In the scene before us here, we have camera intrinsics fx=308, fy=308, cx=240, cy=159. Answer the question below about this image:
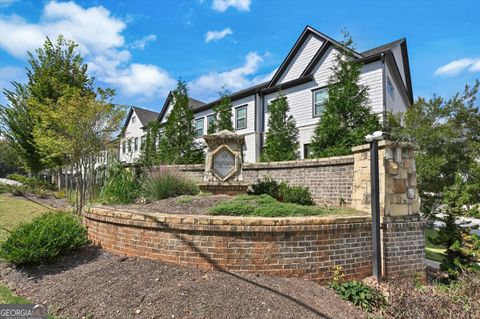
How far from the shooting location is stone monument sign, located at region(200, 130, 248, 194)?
9.05 m

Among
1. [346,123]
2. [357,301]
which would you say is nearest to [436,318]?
[357,301]

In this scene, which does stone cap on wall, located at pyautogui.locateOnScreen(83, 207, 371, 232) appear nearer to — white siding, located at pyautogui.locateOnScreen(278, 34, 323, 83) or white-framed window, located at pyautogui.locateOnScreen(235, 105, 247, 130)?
white siding, located at pyautogui.locateOnScreen(278, 34, 323, 83)

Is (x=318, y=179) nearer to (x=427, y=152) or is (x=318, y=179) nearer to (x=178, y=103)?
(x=427, y=152)

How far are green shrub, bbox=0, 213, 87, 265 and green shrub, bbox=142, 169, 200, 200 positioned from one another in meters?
2.66

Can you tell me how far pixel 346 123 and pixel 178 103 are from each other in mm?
11552

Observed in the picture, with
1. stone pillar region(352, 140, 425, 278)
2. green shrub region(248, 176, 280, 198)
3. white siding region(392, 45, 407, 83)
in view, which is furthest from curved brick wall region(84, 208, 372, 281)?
white siding region(392, 45, 407, 83)

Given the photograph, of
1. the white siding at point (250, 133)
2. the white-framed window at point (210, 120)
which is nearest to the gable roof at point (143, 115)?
the white-framed window at point (210, 120)

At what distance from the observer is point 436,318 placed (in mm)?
3729

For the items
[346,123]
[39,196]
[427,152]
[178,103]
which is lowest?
[39,196]

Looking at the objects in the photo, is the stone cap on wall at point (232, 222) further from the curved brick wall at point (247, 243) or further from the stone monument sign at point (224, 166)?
the stone monument sign at point (224, 166)

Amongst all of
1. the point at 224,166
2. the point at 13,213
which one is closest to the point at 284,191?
the point at 224,166

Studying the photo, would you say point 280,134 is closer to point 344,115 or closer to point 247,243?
point 344,115

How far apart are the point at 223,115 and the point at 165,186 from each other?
12625 millimetres

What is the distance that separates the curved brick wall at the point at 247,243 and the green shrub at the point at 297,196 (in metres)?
3.12
